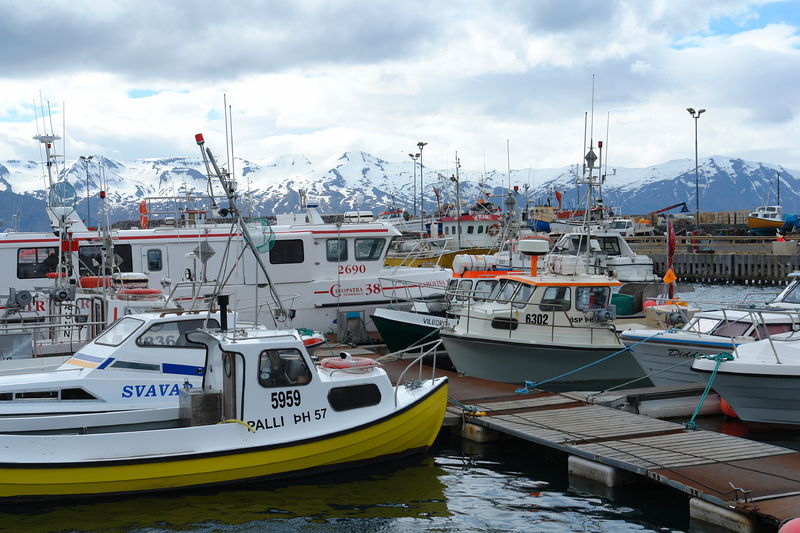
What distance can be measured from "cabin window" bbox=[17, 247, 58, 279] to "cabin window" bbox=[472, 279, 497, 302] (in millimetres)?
10836

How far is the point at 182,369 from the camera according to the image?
12305 mm

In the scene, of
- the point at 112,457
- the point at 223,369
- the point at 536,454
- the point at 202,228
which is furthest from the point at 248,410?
the point at 202,228

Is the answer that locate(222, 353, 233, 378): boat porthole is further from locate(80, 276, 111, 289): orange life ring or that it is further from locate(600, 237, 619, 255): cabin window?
locate(600, 237, 619, 255): cabin window

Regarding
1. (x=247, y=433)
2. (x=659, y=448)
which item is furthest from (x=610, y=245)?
(x=247, y=433)

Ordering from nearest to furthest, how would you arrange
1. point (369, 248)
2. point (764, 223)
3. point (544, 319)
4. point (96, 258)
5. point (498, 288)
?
point (544, 319) < point (498, 288) < point (96, 258) < point (369, 248) < point (764, 223)

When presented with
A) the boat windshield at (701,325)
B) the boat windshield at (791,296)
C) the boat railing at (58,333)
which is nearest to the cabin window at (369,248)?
the boat railing at (58,333)

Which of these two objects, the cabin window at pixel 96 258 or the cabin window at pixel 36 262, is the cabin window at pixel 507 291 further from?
the cabin window at pixel 36 262

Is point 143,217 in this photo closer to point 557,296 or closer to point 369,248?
point 369,248

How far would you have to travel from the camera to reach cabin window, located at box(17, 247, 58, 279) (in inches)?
856

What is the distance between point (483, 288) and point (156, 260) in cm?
867

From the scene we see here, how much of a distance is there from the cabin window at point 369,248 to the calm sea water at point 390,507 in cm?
1078

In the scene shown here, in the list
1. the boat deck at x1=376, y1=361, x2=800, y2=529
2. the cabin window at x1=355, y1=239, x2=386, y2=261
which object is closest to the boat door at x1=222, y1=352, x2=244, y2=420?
the boat deck at x1=376, y1=361, x2=800, y2=529

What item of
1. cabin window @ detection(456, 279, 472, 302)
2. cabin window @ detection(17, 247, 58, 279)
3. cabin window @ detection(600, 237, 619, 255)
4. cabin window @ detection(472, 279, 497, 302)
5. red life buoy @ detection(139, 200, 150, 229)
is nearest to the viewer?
cabin window @ detection(472, 279, 497, 302)

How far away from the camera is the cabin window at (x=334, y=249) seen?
2250 centimetres
